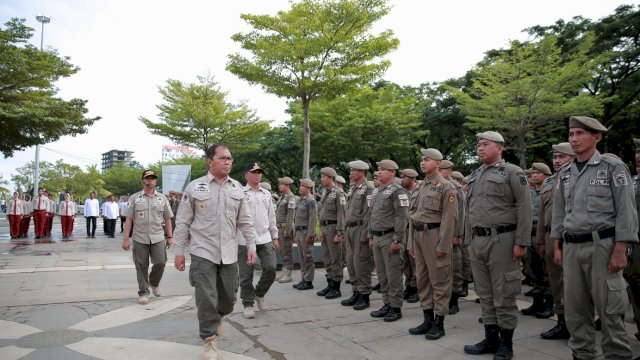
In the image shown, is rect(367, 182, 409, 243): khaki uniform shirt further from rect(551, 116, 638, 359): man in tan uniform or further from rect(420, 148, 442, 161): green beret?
rect(551, 116, 638, 359): man in tan uniform

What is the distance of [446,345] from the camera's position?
4812 mm

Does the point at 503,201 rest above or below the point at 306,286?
above

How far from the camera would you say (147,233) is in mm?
7059

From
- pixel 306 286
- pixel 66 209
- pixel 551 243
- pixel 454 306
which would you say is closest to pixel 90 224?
pixel 66 209

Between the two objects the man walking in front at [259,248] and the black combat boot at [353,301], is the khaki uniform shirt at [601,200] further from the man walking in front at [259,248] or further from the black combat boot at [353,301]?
the man walking in front at [259,248]

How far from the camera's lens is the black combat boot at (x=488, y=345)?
4.50 m

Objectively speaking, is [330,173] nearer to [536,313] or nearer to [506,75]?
[536,313]

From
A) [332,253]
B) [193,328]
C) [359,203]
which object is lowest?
[193,328]

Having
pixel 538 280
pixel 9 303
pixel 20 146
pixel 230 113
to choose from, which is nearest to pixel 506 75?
pixel 230 113

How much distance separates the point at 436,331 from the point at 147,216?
454cm

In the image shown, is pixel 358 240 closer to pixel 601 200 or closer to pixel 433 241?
pixel 433 241

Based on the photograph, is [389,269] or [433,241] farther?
[389,269]

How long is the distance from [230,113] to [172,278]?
16.1 m

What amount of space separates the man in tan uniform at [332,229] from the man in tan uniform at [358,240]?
0.45m
